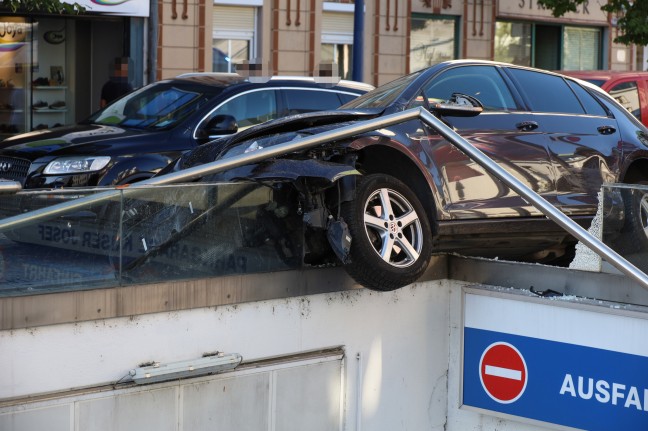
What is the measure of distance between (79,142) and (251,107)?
1704mm

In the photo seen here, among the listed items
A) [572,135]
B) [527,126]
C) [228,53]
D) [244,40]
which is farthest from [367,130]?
[244,40]

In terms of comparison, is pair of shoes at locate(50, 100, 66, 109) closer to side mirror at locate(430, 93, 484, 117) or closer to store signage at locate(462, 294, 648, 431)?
store signage at locate(462, 294, 648, 431)

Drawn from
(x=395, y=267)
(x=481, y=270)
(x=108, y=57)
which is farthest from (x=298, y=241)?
(x=108, y=57)

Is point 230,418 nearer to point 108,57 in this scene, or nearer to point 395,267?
point 395,267

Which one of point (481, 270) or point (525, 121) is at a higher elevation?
point (525, 121)

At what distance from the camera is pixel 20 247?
6.53m

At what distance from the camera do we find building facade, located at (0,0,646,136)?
61.0 ft

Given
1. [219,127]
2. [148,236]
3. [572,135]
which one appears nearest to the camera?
[148,236]

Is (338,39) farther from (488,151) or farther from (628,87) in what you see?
(488,151)

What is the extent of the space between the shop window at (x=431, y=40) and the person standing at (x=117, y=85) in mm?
7928

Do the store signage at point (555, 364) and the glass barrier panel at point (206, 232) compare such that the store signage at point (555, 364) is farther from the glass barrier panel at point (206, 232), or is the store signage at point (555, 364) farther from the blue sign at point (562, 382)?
the glass barrier panel at point (206, 232)

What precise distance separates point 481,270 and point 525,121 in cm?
117

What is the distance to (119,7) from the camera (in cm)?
1894

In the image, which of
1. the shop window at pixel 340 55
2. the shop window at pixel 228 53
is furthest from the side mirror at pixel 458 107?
the shop window at pixel 340 55
